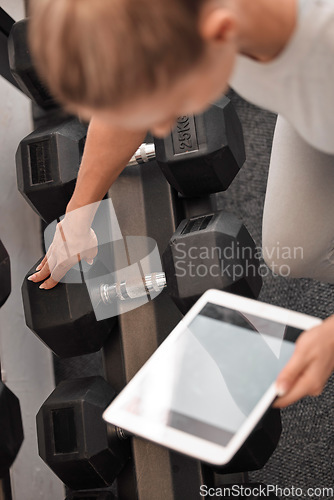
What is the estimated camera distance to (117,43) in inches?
16.2

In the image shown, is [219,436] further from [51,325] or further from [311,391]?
[51,325]

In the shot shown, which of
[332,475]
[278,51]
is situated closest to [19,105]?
[278,51]

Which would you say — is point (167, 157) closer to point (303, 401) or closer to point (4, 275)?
point (4, 275)

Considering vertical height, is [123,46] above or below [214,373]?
above

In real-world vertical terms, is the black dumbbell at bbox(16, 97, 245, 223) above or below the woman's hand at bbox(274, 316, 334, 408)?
above

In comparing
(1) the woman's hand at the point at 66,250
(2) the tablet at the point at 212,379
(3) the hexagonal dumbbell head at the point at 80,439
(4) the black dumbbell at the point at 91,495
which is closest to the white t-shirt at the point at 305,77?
(2) the tablet at the point at 212,379

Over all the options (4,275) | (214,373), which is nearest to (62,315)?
(4,275)

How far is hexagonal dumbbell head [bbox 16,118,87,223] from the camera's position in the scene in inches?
41.5

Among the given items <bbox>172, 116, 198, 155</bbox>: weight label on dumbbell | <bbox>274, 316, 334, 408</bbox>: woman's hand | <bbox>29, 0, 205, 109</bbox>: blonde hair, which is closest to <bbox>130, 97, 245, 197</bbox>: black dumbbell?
<bbox>172, 116, 198, 155</bbox>: weight label on dumbbell

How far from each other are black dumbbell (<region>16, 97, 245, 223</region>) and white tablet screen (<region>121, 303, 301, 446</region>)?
Answer: 0.30 m

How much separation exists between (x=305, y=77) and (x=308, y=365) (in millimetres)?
314

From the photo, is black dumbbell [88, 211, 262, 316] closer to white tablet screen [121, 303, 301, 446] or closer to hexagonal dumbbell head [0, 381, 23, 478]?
white tablet screen [121, 303, 301, 446]

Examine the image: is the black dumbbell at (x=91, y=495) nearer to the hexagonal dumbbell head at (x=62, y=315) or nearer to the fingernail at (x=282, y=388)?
the hexagonal dumbbell head at (x=62, y=315)

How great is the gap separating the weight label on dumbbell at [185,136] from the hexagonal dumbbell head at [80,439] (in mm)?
450
